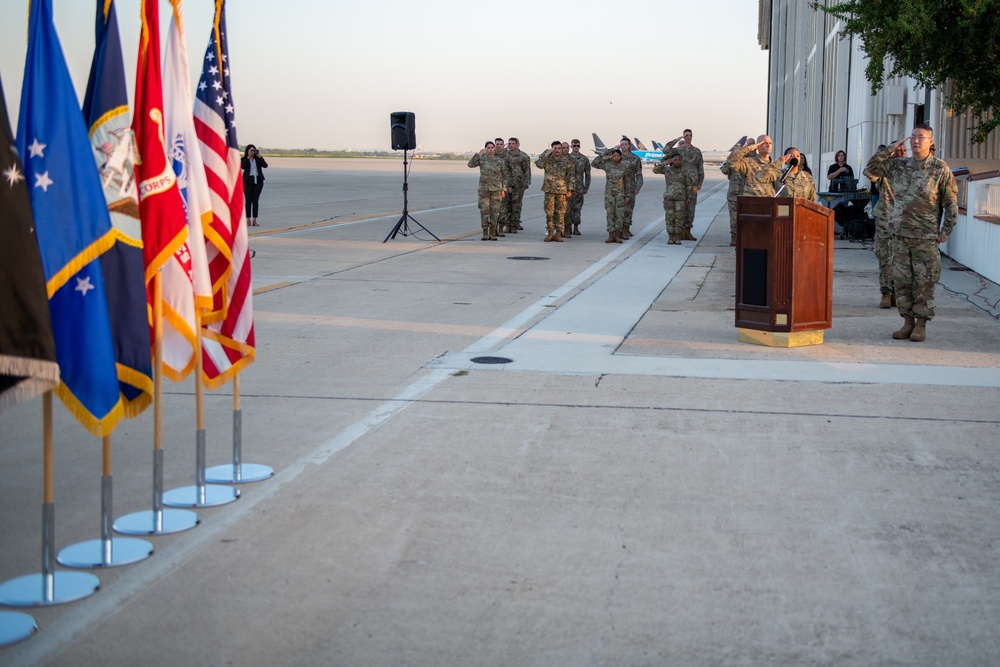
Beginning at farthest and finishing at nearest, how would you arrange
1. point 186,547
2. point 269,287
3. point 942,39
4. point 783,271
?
point 269,287
point 942,39
point 783,271
point 186,547

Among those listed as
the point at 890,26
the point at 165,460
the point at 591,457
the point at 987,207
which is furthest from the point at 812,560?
the point at 987,207

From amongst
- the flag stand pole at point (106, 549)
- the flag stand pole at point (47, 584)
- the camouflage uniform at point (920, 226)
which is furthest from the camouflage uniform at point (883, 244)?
the flag stand pole at point (47, 584)

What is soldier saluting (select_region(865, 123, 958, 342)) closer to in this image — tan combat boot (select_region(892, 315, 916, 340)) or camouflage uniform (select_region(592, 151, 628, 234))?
tan combat boot (select_region(892, 315, 916, 340))

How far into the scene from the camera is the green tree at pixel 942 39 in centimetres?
1380

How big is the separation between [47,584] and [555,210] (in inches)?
772

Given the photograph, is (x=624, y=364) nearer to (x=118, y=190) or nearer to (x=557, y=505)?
(x=557, y=505)

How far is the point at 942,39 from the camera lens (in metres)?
14.2

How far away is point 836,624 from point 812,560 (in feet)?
2.26

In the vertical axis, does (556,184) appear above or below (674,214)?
above

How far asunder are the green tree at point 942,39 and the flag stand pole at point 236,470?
412 inches

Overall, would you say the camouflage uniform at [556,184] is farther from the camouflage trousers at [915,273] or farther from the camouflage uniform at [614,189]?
the camouflage trousers at [915,273]

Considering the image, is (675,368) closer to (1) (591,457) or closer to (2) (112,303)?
(1) (591,457)

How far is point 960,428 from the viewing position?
7.32m

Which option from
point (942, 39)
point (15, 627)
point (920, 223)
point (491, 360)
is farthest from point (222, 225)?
point (942, 39)
